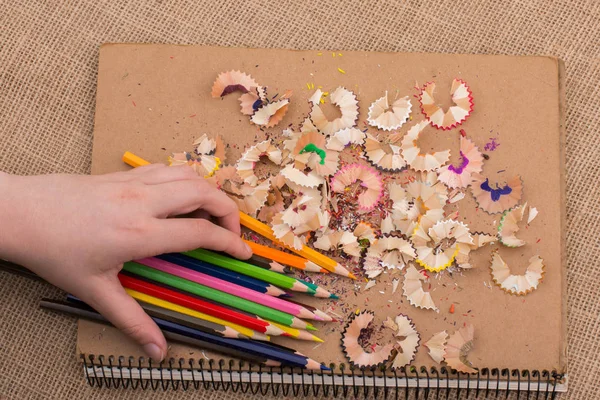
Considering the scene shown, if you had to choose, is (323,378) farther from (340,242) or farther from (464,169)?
(464,169)

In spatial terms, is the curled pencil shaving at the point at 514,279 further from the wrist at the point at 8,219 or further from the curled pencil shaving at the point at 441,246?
the wrist at the point at 8,219

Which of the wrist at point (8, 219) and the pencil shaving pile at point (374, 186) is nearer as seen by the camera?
the wrist at point (8, 219)

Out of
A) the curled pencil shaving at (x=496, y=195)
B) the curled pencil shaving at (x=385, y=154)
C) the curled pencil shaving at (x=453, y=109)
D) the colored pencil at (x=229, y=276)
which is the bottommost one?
the colored pencil at (x=229, y=276)

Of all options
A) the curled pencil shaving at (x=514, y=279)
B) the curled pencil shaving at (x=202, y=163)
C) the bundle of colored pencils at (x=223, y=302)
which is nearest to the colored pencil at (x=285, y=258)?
the bundle of colored pencils at (x=223, y=302)

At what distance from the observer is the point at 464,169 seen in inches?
35.4

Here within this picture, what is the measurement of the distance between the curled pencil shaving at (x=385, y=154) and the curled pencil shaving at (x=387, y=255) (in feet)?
0.31

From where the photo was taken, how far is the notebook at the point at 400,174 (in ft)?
2.86

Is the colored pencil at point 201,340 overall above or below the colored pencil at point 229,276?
below

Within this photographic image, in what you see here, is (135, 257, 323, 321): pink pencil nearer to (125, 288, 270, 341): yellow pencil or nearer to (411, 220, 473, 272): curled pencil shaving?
(125, 288, 270, 341): yellow pencil

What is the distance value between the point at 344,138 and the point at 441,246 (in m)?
0.19

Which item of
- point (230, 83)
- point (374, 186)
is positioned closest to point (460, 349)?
point (374, 186)

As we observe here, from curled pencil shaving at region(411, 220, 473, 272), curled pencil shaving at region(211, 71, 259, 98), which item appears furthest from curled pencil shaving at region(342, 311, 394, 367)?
curled pencil shaving at region(211, 71, 259, 98)

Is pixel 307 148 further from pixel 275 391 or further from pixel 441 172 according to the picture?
pixel 275 391

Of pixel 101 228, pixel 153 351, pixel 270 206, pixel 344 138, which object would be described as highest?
pixel 344 138
